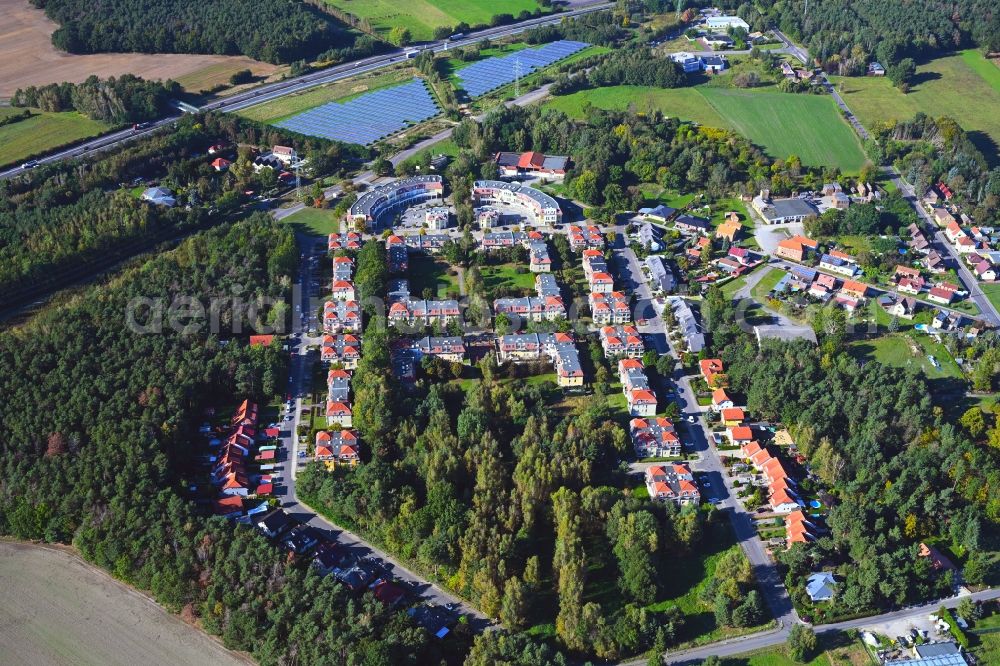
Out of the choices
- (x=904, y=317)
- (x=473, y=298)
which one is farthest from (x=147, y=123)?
(x=904, y=317)

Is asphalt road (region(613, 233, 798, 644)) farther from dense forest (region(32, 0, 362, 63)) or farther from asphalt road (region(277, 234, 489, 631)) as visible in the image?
dense forest (region(32, 0, 362, 63))

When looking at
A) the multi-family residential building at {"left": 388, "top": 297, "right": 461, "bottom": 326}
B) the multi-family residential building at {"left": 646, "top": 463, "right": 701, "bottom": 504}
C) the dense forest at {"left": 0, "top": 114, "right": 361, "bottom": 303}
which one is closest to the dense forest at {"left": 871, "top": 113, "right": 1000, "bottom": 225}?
the multi-family residential building at {"left": 646, "top": 463, "right": 701, "bottom": 504}

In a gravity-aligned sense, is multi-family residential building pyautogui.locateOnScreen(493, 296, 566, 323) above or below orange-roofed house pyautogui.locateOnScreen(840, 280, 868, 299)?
below

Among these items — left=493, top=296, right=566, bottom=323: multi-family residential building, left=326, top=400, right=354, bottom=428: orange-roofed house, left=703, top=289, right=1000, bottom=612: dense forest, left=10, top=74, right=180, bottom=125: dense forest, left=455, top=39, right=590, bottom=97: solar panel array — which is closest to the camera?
left=703, top=289, right=1000, bottom=612: dense forest

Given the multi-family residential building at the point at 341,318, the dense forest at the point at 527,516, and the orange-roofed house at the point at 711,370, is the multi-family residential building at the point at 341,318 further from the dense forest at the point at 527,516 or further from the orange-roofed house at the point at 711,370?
the orange-roofed house at the point at 711,370

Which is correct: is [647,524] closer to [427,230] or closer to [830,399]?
[830,399]
